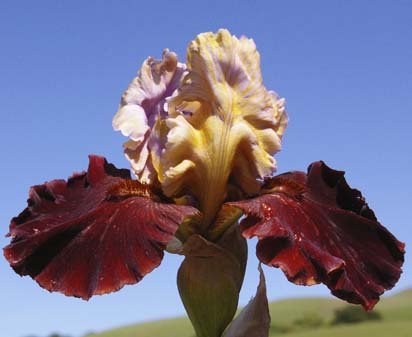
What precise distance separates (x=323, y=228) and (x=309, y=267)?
1.17ft

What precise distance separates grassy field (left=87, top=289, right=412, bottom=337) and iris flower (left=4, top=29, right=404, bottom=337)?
30445 mm

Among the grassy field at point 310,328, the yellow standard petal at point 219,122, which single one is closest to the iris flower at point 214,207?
the yellow standard petal at point 219,122

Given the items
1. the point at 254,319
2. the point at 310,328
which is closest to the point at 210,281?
the point at 254,319

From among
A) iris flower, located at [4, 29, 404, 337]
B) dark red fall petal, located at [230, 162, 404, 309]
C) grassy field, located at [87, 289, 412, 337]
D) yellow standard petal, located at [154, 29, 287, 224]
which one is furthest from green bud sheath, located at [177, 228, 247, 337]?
grassy field, located at [87, 289, 412, 337]

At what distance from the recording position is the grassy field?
33.8 m

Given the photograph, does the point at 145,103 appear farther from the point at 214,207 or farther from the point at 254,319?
the point at 254,319

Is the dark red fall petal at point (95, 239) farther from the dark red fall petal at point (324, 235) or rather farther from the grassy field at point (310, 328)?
the grassy field at point (310, 328)

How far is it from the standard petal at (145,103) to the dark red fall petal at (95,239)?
18 centimetres

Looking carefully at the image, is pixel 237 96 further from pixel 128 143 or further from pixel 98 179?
pixel 98 179

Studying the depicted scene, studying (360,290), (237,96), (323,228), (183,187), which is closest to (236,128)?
(237,96)

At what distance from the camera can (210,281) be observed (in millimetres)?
3109

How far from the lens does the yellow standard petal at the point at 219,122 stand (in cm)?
315

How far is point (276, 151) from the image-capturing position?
10.7ft

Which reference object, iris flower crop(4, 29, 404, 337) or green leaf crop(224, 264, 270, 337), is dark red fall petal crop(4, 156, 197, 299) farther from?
green leaf crop(224, 264, 270, 337)
